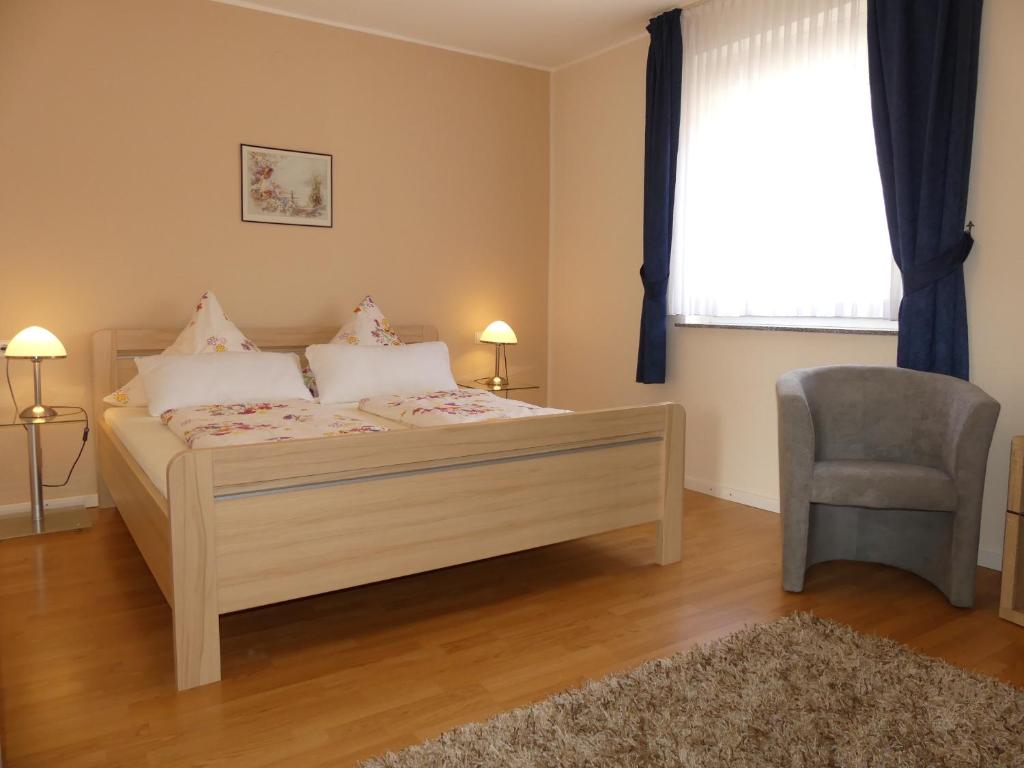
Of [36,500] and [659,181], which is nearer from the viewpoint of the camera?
[36,500]

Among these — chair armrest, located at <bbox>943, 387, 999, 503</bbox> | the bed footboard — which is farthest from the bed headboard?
chair armrest, located at <bbox>943, 387, 999, 503</bbox>

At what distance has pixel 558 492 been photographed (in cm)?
293

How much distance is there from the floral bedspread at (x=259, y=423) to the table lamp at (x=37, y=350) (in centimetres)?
66

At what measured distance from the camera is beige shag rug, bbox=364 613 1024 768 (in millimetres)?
1848

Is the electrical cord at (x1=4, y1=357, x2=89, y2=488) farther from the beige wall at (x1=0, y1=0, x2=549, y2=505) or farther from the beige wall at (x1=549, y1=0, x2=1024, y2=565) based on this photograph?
the beige wall at (x1=549, y1=0, x2=1024, y2=565)

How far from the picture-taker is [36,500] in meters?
3.74

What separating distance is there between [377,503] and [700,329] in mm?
2576

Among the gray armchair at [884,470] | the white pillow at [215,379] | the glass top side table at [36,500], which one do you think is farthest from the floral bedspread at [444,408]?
the glass top side table at [36,500]

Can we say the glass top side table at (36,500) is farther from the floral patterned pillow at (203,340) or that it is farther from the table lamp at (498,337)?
→ the table lamp at (498,337)

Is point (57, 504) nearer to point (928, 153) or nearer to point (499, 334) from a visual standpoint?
point (499, 334)

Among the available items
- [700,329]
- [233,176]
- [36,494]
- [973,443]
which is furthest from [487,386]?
[973,443]

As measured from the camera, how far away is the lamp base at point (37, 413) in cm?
361

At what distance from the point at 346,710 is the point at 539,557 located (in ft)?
4.60

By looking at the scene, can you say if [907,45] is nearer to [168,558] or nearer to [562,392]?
[562,392]
